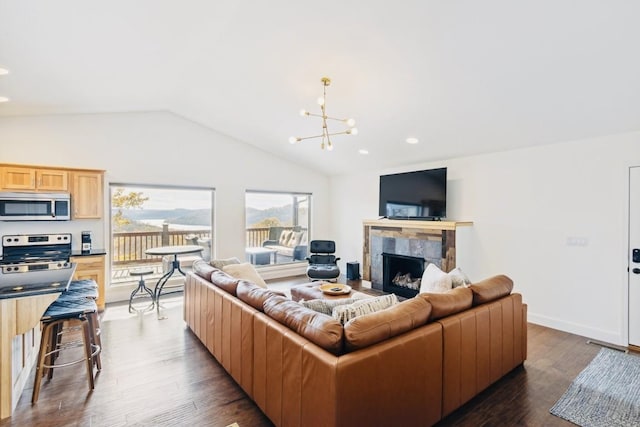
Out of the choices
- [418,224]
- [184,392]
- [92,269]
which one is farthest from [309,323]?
[92,269]

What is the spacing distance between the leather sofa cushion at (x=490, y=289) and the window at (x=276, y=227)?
4889 mm

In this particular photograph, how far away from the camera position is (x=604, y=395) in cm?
255

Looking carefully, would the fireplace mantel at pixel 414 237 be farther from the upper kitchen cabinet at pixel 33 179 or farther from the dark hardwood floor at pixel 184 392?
the upper kitchen cabinet at pixel 33 179

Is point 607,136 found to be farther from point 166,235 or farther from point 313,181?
point 166,235

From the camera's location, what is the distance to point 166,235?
5824 mm

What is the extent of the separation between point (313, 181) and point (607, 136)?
525 centimetres

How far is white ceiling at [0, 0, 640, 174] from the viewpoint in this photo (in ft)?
7.86

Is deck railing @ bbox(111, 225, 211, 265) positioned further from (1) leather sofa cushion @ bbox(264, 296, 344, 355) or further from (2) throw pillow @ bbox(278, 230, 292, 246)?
(1) leather sofa cushion @ bbox(264, 296, 344, 355)

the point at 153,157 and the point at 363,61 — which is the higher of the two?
the point at 363,61

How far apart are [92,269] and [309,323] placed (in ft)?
13.5

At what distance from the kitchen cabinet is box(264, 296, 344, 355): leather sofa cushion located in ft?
11.6

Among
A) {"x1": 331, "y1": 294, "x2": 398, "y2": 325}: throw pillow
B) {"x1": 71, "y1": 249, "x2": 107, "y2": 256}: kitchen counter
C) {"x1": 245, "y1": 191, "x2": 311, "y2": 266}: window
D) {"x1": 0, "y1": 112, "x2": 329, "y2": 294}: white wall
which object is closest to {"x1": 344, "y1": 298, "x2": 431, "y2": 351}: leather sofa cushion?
{"x1": 331, "y1": 294, "x2": 398, "y2": 325}: throw pillow

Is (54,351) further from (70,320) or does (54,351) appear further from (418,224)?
(418,224)

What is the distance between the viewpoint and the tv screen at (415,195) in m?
5.04
